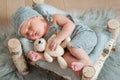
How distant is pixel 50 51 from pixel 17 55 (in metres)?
0.14

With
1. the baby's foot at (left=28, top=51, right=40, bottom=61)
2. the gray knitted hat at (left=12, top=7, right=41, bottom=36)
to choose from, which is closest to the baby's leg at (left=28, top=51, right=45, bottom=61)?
the baby's foot at (left=28, top=51, right=40, bottom=61)

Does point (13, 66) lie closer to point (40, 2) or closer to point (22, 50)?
point (22, 50)

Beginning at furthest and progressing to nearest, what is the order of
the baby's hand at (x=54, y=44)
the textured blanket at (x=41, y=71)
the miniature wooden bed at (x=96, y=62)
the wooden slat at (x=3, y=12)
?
the wooden slat at (x=3, y=12) < the textured blanket at (x=41, y=71) < the baby's hand at (x=54, y=44) < the miniature wooden bed at (x=96, y=62)

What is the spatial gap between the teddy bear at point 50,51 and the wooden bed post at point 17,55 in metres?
0.07

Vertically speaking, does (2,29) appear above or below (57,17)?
below

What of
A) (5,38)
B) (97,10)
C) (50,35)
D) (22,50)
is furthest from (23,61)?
(97,10)

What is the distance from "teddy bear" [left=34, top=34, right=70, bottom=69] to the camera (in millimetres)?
966

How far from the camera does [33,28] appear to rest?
3.33ft

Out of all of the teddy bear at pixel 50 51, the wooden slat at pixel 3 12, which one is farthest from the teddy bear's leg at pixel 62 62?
the wooden slat at pixel 3 12

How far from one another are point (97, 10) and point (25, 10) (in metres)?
0.52

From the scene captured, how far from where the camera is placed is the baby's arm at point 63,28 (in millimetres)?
981

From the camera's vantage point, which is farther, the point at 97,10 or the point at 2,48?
the point at 97,10

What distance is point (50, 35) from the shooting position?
1052mm

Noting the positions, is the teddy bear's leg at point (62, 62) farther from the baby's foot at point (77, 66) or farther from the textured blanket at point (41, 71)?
the textured blanket at point (41, 71)
